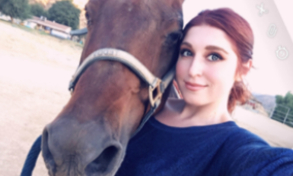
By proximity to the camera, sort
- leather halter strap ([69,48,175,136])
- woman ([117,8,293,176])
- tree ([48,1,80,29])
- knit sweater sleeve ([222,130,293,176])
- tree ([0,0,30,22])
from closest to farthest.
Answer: knit sweater sleeve ([222,130,293,176]), woman ([117,8,293,176]), leather halter strap ([69,48,175,136]), tree ([0,0,30,22]), tree ([48,1,80,29])

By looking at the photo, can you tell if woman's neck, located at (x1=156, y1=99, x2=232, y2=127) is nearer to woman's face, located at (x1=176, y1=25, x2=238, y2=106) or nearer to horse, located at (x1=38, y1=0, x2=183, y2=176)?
woman's face, located at (x1=176, y1=25, x2=238, y2=106)

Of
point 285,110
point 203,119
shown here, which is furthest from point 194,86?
point 285,110

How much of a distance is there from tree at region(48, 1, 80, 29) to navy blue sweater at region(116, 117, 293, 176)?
44.7 m

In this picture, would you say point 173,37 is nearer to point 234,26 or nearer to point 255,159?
point 234,26

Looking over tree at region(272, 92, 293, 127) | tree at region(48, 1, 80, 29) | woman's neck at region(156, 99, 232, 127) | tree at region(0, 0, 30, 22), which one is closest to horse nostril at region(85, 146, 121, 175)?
woman's neck at region(156, 99, 232, 127)

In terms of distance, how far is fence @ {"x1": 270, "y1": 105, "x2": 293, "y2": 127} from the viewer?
13.5m

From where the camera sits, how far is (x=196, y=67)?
1.30 metres

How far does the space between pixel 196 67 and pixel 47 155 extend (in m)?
0.89

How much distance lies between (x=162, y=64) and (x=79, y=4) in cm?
5435

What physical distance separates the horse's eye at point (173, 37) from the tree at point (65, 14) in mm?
44369

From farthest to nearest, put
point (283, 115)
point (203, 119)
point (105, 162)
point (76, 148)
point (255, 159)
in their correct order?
point (283, 115) → point (203, 119) → point (105, 162) → point (76, 148) → point (255, 159)

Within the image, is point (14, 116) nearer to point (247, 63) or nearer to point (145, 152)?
point (145, 152)

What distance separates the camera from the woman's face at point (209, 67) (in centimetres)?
127

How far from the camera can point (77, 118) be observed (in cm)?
107
